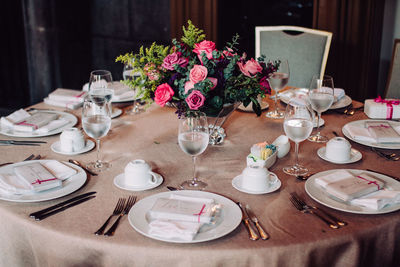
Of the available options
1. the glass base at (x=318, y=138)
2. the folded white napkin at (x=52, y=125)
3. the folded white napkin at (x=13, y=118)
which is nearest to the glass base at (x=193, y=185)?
the glass base at (x=318, y=138)

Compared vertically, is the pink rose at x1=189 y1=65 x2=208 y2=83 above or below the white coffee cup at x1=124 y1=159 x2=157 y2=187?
above

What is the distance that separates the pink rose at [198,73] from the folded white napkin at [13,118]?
0.87m

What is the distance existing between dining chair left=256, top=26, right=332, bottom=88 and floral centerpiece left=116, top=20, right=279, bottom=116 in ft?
4.36

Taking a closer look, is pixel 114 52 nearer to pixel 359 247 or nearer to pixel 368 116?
pixel 368 116

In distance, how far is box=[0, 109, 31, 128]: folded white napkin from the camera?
2021 millimetres

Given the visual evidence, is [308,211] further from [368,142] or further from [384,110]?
[384,110]

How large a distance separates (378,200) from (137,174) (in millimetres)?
722


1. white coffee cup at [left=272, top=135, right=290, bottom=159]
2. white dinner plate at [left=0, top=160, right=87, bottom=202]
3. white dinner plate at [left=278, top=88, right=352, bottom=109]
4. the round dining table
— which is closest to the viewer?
the round dining table

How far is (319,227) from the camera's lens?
127 cm

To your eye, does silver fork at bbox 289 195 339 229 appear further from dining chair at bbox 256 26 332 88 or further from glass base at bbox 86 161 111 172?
dining chair at bbox 256 26 332 88

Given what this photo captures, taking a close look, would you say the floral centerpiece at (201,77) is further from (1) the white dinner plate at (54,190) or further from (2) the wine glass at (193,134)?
(1) the white dinner plate at (54,190)

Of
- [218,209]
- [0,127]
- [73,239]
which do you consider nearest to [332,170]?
[218,209]

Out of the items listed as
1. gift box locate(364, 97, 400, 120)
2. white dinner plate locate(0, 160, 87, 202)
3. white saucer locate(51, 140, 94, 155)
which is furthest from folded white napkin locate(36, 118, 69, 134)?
gift box locate(364, 97, 400, 120)

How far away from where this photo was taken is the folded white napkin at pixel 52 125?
1.98 metres
